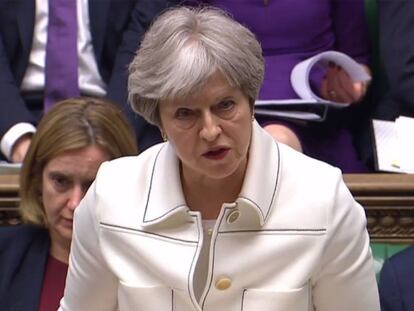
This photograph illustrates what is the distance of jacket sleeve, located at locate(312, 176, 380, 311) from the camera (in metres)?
1.10

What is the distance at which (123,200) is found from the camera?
1.16 m

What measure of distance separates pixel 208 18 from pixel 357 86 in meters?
0.90

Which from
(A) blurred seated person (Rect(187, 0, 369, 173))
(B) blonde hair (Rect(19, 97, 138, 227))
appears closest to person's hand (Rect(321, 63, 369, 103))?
(A) blurred seated person (Rect(187, 0, 369, 173))

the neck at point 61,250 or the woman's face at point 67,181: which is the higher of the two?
the woman's face at point 67,181

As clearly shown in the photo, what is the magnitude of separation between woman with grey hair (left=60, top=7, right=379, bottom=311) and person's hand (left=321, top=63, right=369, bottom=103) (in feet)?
2.45

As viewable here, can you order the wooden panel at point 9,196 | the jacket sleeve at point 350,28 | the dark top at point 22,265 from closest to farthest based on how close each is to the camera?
the dark top at point 22,265
the wooden panel at point 9,196
the jacket sleeve at point 350,28

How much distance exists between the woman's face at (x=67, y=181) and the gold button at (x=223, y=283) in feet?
1.63

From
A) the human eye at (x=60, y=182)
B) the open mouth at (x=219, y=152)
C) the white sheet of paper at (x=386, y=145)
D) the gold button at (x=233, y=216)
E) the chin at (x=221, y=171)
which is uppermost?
the open mouth at (x=219, y=152)

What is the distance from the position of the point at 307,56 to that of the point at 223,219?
35.5 inches

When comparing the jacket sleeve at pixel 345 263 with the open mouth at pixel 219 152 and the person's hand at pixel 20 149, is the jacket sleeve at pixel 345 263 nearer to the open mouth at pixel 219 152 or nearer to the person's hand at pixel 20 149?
the open mouth at pixel 219 152

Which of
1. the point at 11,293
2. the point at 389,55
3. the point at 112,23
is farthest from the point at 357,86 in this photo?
the point at 11,293

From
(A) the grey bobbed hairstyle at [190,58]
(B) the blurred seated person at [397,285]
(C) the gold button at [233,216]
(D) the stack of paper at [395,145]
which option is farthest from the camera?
(D) the stack of paper at [395,145]

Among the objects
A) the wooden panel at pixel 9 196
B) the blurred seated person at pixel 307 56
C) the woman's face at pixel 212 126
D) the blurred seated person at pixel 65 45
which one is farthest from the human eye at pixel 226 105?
the blurred seated person at pixel 65 45

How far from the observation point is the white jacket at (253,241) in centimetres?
110
